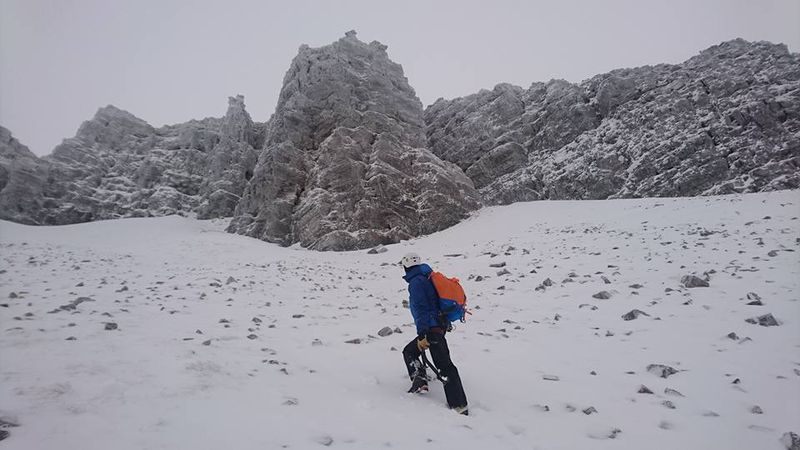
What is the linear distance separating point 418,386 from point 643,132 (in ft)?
163

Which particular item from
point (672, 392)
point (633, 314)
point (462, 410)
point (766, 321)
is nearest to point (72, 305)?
point (462, 410)

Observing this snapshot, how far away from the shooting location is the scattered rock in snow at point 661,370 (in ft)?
21.6

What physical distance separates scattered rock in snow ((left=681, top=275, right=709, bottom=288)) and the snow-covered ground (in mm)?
298

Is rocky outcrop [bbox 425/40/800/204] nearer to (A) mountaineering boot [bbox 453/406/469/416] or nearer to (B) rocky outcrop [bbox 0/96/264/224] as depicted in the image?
(B) rocky outcrop [bbox 0/96/264/224]

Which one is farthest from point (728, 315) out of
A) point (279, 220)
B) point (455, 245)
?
point (279, 220)

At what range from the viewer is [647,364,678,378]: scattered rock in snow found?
6.59 m

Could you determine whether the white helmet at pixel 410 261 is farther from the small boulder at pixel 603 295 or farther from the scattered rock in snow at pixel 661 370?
the small boulder at pixel 603 295

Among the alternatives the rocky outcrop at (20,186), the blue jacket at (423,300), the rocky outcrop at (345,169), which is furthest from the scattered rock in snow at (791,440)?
the rocky outcrop at (20,186)

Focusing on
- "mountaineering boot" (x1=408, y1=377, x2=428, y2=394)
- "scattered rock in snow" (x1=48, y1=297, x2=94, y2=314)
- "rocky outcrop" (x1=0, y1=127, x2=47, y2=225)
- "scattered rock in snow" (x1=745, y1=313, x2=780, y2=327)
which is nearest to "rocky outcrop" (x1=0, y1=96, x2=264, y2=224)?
"rocky outcrop" (x1=0, y1=127, x2=47, y2=225)

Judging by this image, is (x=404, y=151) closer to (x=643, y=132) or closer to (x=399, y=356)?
(x=643, y=132)

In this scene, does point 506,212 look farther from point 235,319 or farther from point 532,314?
point 235,319

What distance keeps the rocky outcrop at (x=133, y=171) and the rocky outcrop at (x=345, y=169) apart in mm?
11808

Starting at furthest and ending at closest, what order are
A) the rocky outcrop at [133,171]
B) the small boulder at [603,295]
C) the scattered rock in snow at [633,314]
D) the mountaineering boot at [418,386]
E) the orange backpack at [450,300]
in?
the rocky outcrop at [133,171] → the small boulder at [603,295] → the scattered rock in snow at [633,314] → the orange backpack at [450,300] → the mountaineering boot at [418,386]

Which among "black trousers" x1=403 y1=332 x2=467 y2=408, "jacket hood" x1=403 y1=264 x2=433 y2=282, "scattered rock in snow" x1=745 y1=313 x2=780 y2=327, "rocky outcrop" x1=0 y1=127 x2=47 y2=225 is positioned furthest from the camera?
"rocky outcrop" x1=0 y1=127 x2=47 y2=225
